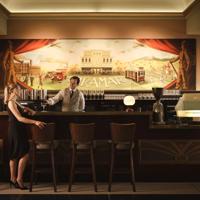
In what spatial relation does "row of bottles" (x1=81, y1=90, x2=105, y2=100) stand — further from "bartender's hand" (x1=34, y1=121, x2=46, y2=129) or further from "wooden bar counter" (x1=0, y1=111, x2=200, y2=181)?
"bartender's hand" (x1=34, y1=121, x2=46, y2=129)

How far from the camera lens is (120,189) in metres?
6.32

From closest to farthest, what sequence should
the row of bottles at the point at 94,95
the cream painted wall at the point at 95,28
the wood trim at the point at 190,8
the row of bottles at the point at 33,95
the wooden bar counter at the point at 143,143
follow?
the wooden bar counter at the point at 143,143 → the wood trim at the point at 190,8 → the row of bottles at the point at 33,95 → the row of bottles at the point at 94,95 → the cream painted wall at the point at 95,28

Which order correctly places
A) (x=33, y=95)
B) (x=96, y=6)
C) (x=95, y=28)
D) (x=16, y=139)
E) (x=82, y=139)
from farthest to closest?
(x=95, y=28) < (x=96, y=6) < (x=33, y=95) < (x=16, y=139) < (x=82, y=139)

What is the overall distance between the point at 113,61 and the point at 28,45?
2046 mm

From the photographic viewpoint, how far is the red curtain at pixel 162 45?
31.7 ft

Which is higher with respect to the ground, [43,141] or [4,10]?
[4,10]

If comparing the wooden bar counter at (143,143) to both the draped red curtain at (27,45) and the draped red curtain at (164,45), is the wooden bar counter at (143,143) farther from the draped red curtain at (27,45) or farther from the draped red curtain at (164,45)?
the draped red curtain at (27,45)

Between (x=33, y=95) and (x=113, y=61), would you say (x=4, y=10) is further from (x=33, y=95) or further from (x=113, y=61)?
(x=113, y=61)

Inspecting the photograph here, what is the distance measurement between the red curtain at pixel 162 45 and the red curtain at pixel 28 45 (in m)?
2.31

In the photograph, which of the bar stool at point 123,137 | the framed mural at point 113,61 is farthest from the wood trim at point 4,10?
the bar stool at point 123,137

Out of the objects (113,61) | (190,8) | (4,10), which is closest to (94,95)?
(113,61)

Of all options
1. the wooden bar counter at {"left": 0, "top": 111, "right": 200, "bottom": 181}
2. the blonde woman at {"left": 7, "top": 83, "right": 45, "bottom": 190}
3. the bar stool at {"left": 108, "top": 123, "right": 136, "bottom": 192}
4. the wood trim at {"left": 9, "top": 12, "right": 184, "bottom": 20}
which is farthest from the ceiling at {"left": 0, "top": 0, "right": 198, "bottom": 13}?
the bar stool at {"left": 108, "top": 123, "right": 136, "bottom": 192}

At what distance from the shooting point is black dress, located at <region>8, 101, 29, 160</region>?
6258 mm

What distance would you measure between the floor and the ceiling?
4.40 m
